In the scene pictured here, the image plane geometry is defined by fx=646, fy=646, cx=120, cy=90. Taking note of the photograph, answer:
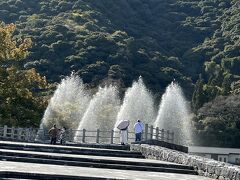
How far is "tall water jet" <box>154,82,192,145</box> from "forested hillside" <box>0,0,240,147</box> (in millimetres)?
2310

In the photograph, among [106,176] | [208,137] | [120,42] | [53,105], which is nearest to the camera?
[106,176]

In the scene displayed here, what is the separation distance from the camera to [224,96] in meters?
84.2

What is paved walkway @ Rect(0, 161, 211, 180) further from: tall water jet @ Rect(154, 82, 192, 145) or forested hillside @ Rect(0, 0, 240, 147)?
forested hillside @ Rect(0, 0, 240, 147)

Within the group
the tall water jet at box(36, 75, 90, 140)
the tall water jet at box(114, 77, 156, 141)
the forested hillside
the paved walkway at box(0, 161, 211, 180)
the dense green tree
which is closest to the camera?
the paved walkway at box(0, 161, 211, 180)

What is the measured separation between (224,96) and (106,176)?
69203mm

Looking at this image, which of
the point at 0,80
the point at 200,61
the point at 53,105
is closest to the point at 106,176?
the point at 0,80

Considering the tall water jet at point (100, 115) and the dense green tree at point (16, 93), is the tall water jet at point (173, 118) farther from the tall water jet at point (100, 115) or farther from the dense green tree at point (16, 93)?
the dense green tree at point (16, 93)

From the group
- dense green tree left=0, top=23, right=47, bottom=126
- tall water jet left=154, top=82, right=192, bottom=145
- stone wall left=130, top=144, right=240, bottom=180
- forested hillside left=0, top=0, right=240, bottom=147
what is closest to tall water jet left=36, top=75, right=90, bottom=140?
dense green tree left=0, top=23, right=47, bottom=126

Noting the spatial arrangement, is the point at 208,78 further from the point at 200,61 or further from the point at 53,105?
the point at 53,105

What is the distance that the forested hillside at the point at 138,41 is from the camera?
86750mm

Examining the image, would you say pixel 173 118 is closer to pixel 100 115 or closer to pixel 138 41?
pixel 100 115

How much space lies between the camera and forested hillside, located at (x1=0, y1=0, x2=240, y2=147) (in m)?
86.8

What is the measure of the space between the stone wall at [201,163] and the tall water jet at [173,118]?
36507 millimetres

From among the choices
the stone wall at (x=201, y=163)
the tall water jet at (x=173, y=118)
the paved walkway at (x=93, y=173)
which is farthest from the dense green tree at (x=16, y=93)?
the paved walkway at (x=93, y=173)
